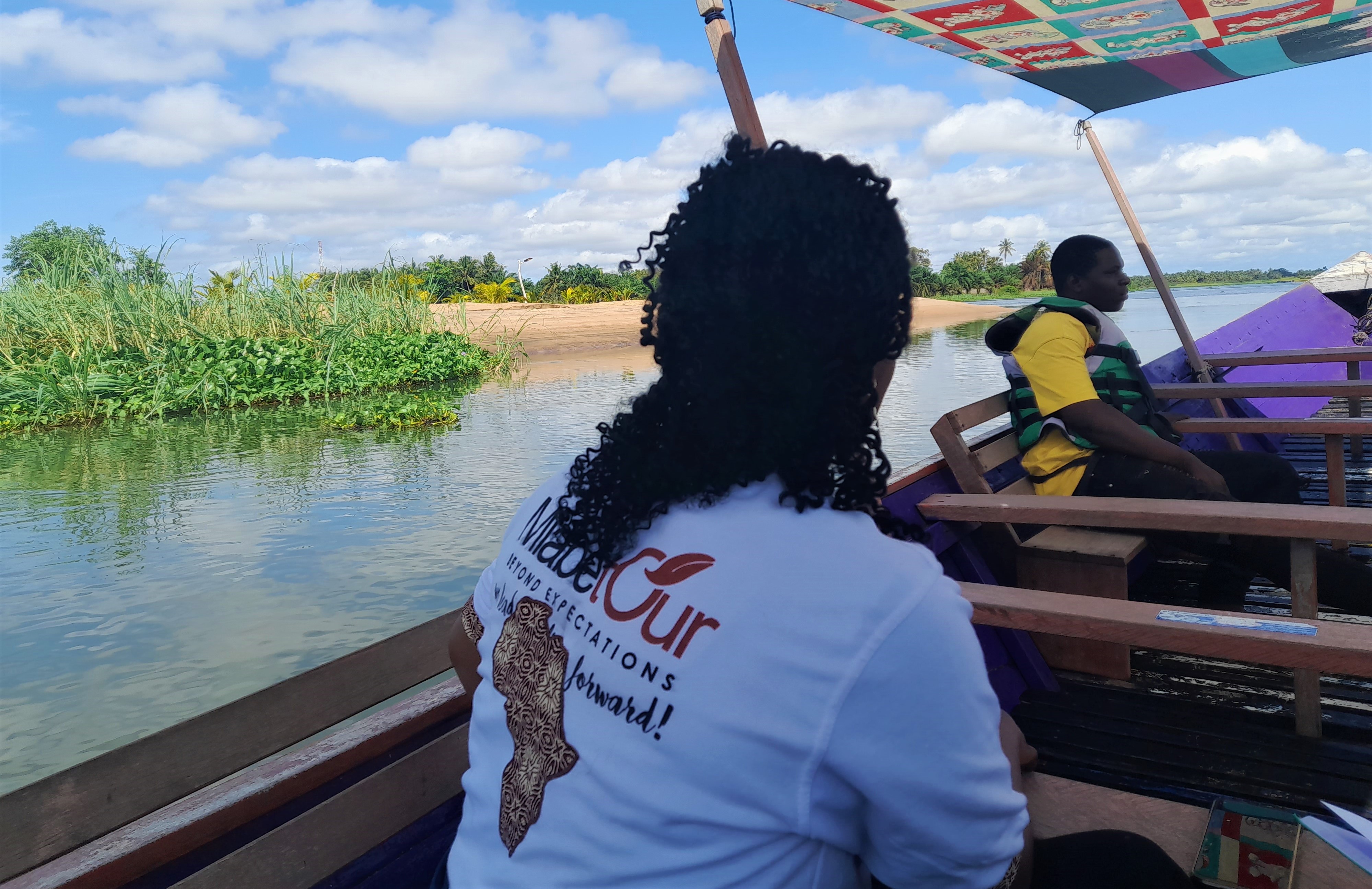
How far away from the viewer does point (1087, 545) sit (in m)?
2.58

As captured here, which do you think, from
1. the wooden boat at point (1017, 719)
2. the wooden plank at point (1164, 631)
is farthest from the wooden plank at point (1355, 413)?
the wooden plank at point (1164, 631)

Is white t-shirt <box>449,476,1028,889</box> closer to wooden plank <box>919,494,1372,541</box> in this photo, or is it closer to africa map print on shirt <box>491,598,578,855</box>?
africa map print on shirt <box>491,598,578,855</box>

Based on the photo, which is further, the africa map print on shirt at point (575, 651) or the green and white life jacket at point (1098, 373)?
the green and white life jacket at point (1098, 373)

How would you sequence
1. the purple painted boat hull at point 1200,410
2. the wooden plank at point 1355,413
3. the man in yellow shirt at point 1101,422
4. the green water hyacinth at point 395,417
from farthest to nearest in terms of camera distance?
the green water hyacinth at point 395,417 < the wooden plank at point 1355,413 < the man in yellow shirt at point 1101,422 < the purple painted boat hull at point 1200,410

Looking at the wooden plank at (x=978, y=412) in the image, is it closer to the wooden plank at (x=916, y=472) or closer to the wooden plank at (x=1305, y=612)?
the wooden plank at (x=916, y=472)

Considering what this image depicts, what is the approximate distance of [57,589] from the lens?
15.5ft

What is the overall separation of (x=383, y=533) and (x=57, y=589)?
1667 millimetres

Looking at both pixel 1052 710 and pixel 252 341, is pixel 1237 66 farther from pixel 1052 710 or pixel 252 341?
pixel 252 341

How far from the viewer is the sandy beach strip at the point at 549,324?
827 inches

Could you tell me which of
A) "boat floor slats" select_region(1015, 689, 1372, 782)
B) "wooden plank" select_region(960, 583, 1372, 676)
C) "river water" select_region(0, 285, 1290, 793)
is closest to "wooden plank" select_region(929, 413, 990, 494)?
"river water" select_region(0, 285, 1290, 793)

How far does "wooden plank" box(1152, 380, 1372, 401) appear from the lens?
355 cm

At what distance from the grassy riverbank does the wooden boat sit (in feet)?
28.0

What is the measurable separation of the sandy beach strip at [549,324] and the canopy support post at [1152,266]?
12.6 metres

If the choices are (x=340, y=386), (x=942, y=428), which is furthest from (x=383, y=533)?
(x=340, y=386)
